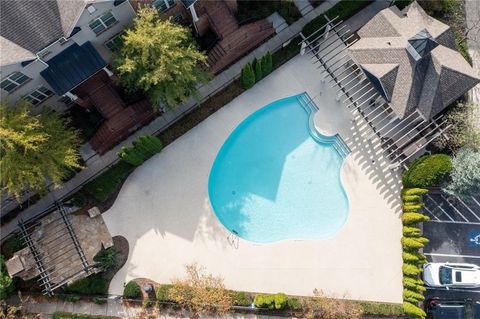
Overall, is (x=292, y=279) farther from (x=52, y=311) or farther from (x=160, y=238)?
(x=52, y=311)

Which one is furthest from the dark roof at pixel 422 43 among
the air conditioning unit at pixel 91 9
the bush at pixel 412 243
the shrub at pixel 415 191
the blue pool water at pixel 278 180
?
the air conditioning unit at pixel 91 9

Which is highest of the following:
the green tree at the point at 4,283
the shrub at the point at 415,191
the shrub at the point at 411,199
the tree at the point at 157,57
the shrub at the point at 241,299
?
the tree at the point at 157,57

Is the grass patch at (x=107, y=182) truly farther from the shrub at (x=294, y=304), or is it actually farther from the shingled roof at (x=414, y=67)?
the shingled roof at (x=414, y=67)

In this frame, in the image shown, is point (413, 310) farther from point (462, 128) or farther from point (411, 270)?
point (462, 128)

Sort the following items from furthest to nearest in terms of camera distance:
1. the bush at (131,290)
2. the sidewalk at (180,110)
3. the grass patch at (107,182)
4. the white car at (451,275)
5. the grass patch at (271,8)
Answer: the grass patch at (271,8)
the sidewalk at (180,110)
the grass patch at (107,182)
the bush at (131,290)
the white car at (451,275)

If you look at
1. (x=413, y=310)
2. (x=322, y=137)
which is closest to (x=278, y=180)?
(x=322, y=137)

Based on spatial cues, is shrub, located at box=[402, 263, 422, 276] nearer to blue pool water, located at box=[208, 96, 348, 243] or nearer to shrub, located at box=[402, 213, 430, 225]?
shrub, located at box=[402, 213, 430, 225]

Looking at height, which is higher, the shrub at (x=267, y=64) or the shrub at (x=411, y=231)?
the shrub at (x=267, y=64)
